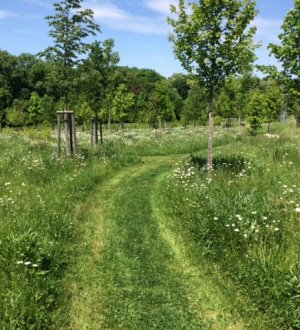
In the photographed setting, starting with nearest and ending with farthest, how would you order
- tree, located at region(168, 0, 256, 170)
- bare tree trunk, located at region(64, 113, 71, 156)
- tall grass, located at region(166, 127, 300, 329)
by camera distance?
tall grass, located at region(166, 127, 300, 329) → tree, located at region(168, 0, 256, 170) → bare tree trunk, located at region(64, 113, 71, 156)

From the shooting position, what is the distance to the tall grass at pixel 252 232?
19.3 feet

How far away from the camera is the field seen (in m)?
5.91

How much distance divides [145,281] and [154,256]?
1082 mm

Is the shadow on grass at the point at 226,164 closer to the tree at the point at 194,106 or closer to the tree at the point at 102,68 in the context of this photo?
the tree at the point at 102,68

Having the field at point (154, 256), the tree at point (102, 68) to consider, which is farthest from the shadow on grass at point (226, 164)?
the tree at point (102, 68)

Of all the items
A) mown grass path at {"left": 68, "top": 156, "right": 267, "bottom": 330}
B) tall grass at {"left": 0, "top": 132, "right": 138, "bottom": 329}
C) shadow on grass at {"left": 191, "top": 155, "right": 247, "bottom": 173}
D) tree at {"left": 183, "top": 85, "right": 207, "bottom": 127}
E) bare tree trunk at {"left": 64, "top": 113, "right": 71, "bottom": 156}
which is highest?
tree at {"left": 183, "top": 85, "right": 207, "bottom": 127}

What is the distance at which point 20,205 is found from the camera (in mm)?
9867

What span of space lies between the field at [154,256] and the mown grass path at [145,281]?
22mm

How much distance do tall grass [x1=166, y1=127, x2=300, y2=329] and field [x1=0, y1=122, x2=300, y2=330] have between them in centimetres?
2

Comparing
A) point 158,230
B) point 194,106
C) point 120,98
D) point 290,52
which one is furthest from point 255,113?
point 158,230

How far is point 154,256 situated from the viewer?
820 centimetres

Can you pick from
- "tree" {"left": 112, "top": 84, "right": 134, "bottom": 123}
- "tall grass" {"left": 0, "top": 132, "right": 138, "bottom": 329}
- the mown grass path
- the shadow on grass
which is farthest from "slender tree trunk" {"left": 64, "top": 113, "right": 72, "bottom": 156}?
"tree" {"left": 112, "top": 84, "right": 134, "bottom": 123}

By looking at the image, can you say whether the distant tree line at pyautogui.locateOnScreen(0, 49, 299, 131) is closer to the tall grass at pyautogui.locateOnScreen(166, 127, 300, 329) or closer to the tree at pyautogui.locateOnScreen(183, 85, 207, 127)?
the tree at pyautogui.locateOnScreen(183, 85, 207, 127)

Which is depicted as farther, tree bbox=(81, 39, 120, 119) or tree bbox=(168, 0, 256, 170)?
tree bbox=(81, 39, 120, 119)
